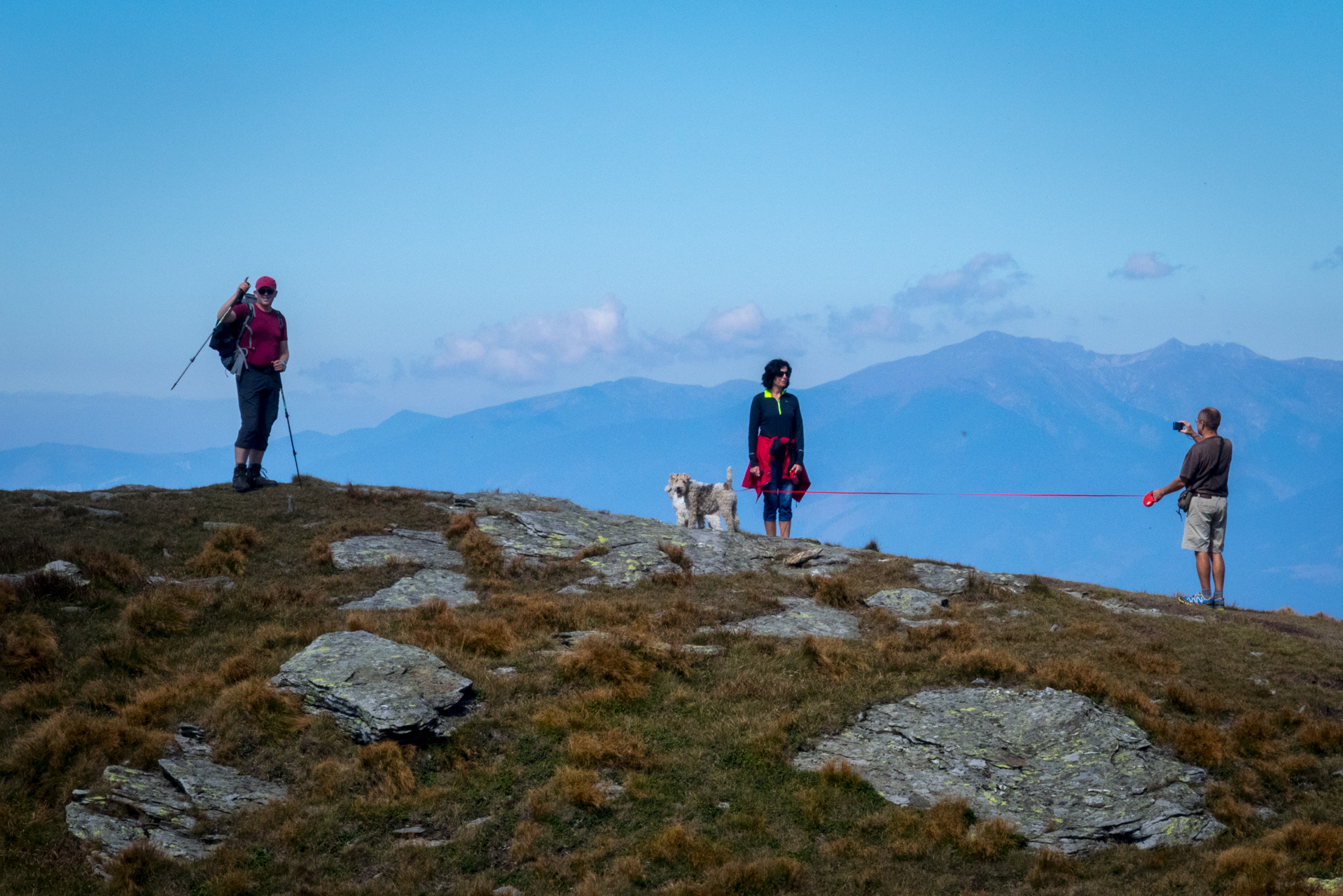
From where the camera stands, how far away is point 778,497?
21.4 meters

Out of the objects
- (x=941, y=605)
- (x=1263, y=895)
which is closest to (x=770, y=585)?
(x=941, y=605)

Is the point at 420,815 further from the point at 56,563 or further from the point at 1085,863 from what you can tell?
the point at 56,563

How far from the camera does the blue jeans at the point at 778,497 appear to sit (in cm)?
2117

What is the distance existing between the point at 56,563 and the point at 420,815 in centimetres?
900

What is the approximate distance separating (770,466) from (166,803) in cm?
1408

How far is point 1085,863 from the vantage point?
348 inches

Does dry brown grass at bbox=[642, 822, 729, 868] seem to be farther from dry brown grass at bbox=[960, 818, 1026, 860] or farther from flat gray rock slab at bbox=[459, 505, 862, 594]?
flat gray rock slab at bbox=[459, 505, 862, 594]

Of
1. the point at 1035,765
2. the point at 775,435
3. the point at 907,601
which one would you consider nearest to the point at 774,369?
the point at 775,435

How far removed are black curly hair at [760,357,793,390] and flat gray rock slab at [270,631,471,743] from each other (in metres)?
10.9

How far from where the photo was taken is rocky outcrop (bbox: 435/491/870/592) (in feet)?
58.2

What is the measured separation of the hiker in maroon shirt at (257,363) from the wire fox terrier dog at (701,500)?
944cm

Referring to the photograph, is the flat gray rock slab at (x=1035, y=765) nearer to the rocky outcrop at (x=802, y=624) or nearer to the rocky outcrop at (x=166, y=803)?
the rocky outcrop at (x=802, y=624)

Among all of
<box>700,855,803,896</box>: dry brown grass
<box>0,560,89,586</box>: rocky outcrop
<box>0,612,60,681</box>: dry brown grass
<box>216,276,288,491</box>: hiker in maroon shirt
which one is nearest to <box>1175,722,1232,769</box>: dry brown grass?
<box>700,855,803,896</box>: dry brown grass

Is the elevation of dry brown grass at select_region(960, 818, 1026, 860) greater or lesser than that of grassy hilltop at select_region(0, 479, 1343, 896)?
lesser
